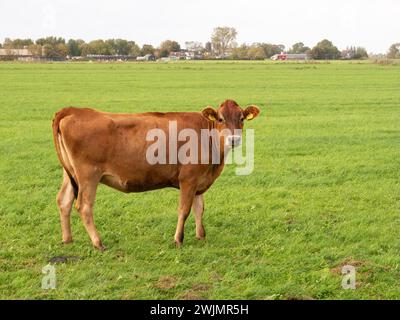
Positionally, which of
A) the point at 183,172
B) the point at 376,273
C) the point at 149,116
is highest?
the point at 149,116

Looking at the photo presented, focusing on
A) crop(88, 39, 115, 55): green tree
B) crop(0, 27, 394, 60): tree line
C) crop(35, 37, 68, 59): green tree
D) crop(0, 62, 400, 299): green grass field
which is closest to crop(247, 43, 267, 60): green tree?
crop(0, 27, 394, 60): tree line

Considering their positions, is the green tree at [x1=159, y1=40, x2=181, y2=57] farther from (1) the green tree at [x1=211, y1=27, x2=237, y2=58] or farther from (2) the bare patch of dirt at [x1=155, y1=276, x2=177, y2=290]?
(2) the bare patch of dirt at [x1=155, y1=276, x2=177, y2=290]

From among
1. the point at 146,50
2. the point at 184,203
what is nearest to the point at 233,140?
the point at 184,203

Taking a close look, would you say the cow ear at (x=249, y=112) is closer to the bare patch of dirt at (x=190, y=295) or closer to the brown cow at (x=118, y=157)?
the brown cow at (x=118, y=157)

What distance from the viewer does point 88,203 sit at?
699cm

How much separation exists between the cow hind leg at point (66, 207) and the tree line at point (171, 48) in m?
146

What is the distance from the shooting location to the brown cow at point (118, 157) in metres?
6.92

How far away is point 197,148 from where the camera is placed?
729 cm

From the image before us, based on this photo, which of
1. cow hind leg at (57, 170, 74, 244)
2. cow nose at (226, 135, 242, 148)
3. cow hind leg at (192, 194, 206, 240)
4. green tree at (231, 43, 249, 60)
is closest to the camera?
cow nose at (226, 135, 242, 148)

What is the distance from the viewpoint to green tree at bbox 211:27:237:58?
169 m

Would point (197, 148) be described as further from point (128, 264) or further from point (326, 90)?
point (326, 90)

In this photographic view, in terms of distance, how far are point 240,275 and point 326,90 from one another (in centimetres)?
3108

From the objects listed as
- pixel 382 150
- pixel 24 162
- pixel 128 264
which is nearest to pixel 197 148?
pixel 128 264

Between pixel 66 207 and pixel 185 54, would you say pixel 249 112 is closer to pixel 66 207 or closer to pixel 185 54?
pixel 66 207
